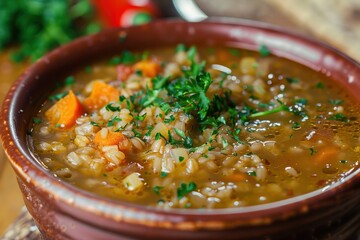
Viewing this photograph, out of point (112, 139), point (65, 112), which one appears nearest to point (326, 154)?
point (112, 139)

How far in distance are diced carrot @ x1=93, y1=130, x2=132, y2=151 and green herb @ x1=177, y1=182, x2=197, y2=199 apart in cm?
34

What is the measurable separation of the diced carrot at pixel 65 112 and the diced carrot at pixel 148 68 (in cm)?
47

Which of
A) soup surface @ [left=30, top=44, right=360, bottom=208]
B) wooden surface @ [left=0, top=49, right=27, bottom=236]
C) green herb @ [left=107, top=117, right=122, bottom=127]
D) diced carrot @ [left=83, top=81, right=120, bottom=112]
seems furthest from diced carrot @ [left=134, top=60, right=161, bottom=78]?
wooden surface @ [left=0, top=49, right=27, bottom=236]

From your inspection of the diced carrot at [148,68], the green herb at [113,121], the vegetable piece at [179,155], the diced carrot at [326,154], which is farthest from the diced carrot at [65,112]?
the diced carrot at [326,154]

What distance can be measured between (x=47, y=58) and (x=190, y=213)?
1.48 m

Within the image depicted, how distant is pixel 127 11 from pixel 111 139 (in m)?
3.07

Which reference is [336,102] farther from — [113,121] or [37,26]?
[37,26]

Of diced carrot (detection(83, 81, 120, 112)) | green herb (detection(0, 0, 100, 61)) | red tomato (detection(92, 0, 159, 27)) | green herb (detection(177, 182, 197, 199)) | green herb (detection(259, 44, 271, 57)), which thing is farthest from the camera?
red tomato (detection(92, 0, 159, 27))

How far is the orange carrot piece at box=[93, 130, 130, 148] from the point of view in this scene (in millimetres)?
2513

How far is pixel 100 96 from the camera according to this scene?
2.95m

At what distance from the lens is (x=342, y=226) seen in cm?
233

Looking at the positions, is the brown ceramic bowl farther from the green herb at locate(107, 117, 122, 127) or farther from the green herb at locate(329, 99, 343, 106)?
the green herb at locate(107, 117, 122, 127)

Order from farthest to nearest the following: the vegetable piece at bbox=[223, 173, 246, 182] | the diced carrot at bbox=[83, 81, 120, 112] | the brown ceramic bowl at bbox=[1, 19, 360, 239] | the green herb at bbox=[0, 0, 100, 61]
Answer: the green herb at bbox=[0, 0, 100, 61], the diced carrot at bbox=[83, 81, 120, 112], the vegetable piece at bbox=[223, 173, 246, 182], the brown ceramic bowl at bbox=[1, 19, 360, 239]

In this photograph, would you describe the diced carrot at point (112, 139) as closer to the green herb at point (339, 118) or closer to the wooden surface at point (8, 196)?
the green herb at point (339, 118)
